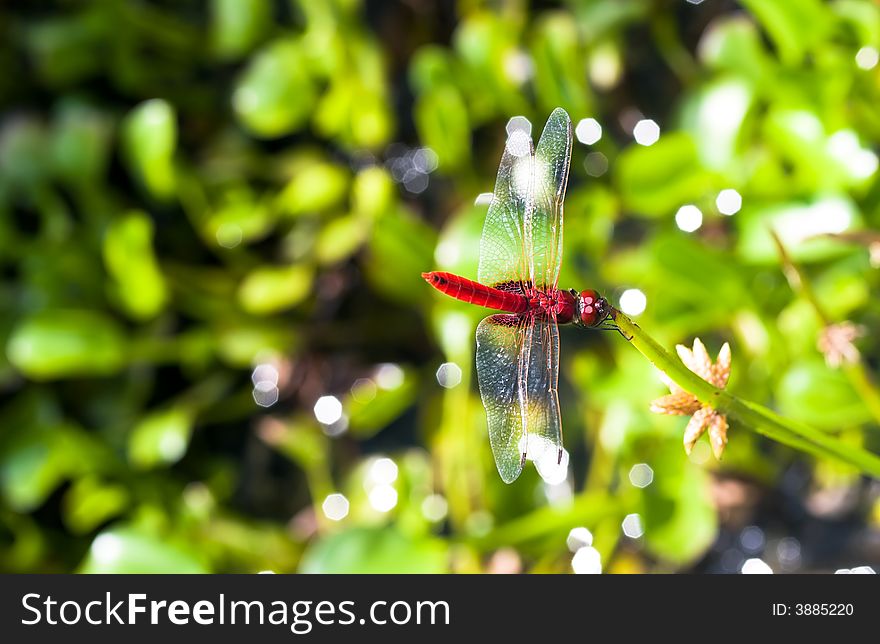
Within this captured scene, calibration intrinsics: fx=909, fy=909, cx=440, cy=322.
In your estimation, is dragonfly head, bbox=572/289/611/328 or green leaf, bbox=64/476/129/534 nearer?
dragonfly head, bbox=572/289/611/328

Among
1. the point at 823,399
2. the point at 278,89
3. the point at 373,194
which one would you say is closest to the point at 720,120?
the point at 823,399

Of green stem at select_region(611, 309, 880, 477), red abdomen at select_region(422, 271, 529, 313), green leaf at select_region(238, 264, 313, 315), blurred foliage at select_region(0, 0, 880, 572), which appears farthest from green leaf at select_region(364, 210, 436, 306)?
green stem at select_region(611, 309, 880, 477)

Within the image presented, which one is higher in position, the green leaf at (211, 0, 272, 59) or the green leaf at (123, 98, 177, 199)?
the green leaf at (211, 0, 272, 59)

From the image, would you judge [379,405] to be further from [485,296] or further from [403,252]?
[485,296]

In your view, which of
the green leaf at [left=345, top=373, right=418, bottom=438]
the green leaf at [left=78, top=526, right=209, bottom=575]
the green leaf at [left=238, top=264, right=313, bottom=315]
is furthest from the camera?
the green leaf at [left=238, top=264, right=313, bottom=315]

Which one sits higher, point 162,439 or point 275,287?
point 275,287

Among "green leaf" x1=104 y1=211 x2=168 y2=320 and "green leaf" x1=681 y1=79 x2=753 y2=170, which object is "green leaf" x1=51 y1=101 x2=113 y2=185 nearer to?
"green leaf" x1=104 y1=211 x2=168 y2=320
